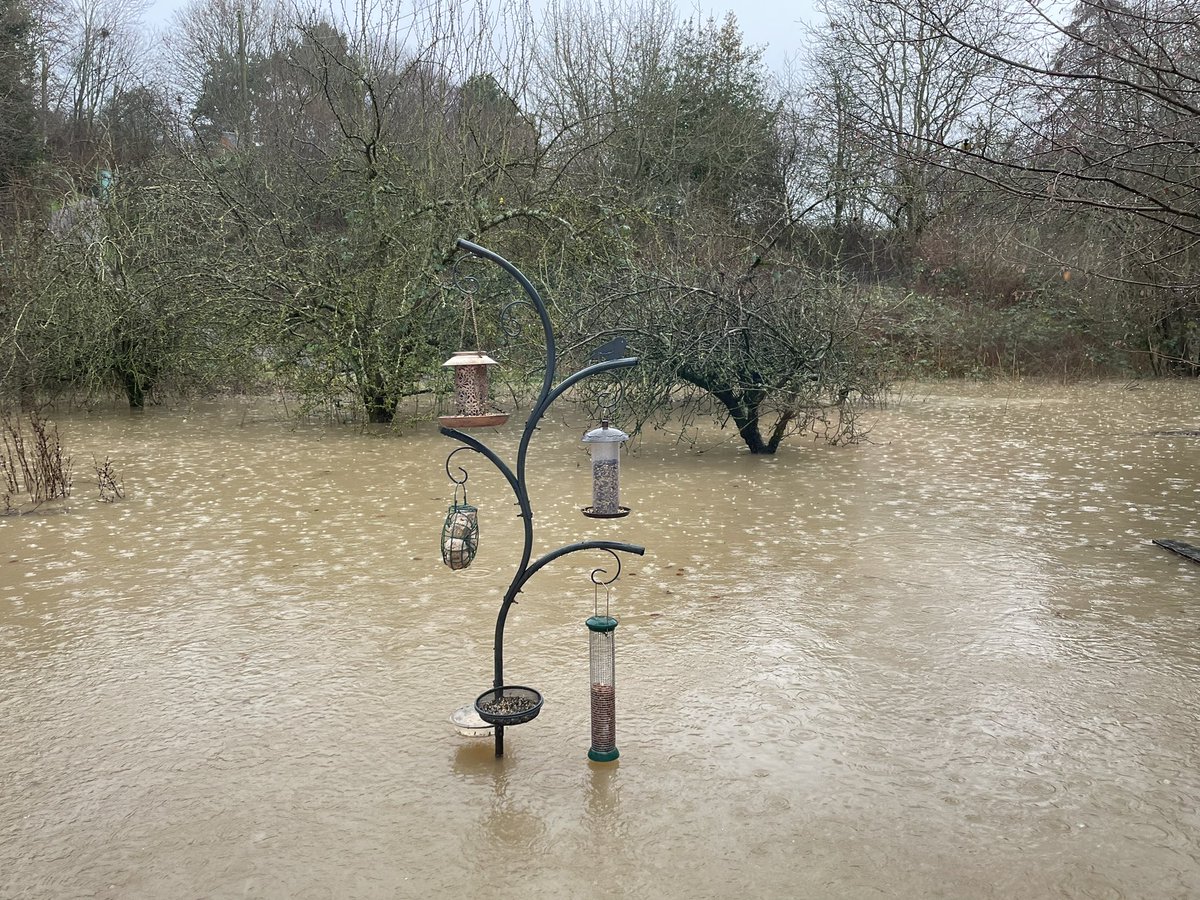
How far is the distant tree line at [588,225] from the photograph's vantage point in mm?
5793

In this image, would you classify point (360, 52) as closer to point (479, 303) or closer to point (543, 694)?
point (479, 303)

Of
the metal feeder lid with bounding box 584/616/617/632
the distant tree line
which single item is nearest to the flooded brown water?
the metal feeder lid with bounding box 584/616/617/632

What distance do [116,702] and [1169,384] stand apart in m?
18.0

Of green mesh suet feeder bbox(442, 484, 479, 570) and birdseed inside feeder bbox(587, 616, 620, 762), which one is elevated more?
green mesh suet feeder bbox(442, 484, 479, 570)

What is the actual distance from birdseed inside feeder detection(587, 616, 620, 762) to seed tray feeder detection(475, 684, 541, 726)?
22cm

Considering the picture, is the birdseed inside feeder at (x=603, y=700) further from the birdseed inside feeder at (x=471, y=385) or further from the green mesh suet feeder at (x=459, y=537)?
the birdseed inside feeder at (x=471, y=385)

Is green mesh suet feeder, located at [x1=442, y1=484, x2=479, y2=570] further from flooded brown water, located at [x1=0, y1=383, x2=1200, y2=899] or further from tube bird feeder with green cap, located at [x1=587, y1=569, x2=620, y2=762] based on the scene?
flooded brown water, located at [x1=0, y1=383, x2=1200, y2=899]

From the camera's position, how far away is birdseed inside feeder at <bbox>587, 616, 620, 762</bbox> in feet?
12.5

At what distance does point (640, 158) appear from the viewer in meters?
20.6

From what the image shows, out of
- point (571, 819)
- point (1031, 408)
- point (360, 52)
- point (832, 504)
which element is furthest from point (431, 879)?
point (1031, 408)

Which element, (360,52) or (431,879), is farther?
(360,52)

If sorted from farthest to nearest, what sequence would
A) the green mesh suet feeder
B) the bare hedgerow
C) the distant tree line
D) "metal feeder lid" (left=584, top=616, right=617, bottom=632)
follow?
the bare hedgerow, the distant tree line, the green mesh suet feeder, "metal feeder lid" (left=584, top=616, right=617, bottom=632)

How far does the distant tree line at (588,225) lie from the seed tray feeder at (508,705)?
10.3ft

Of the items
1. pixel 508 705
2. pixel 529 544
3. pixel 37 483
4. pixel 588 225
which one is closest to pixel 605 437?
pixel 529 544
